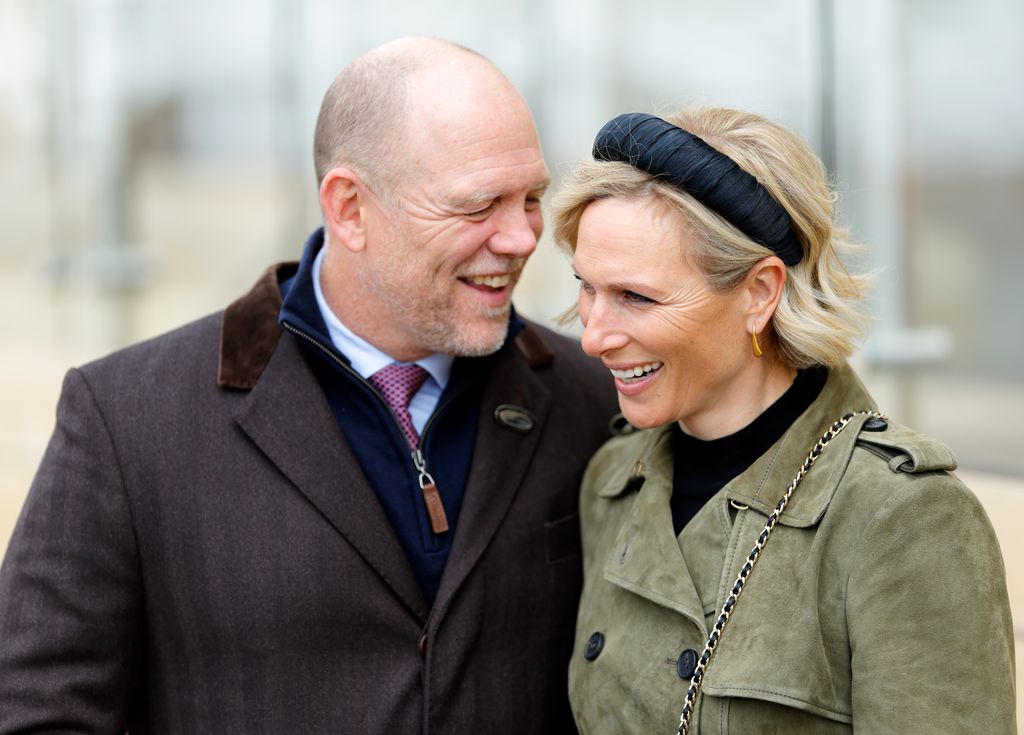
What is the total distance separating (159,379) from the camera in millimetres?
2449

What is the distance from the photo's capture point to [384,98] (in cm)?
257

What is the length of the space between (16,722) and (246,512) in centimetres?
51

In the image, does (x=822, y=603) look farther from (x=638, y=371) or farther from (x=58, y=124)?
(x=58, y=124)

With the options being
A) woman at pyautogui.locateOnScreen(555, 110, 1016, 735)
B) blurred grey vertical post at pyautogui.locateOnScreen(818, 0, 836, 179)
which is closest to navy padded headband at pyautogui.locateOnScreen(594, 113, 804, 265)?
woman at pyautogui.locateOnScreen(555, 110, 1016, 735)

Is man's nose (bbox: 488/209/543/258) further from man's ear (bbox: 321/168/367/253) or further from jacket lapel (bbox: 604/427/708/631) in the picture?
jacket lapel (bbox: 604/427/708/631)

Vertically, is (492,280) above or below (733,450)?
above

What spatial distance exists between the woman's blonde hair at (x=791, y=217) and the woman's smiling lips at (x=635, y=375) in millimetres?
179

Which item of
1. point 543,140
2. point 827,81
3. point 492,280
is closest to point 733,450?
point 492,280

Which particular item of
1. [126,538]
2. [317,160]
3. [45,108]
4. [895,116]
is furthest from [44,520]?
[45,108]

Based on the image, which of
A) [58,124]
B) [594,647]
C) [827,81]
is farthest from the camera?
[58,124]

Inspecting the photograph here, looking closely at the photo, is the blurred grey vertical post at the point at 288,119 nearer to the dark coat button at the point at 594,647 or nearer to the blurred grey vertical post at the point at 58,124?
the blurred grey vertical post at the point at 58,124

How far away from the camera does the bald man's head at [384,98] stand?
2545 millimetres

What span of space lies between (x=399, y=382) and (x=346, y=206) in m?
0.36

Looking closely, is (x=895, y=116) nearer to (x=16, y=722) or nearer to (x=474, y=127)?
(x=474, y=127)
